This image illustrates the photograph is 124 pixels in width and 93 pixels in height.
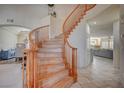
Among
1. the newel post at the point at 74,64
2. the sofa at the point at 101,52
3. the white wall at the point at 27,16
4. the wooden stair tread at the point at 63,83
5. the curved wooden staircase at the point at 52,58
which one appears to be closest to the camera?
the curved wooden staircase at the point at 52,58

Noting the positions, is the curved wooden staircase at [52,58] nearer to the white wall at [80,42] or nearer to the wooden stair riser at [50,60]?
the wooden stair riser at [50,60]

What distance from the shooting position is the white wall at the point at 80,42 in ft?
13.5

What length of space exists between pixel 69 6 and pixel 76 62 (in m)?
1.21

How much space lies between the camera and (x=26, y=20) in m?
4.30

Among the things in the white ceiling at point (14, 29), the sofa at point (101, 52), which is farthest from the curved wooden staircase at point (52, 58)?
the sofa at point (101, 52)

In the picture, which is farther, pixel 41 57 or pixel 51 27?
pixel 51 27

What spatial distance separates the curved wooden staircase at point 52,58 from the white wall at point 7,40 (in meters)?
0.33

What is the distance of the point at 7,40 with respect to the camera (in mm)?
3332

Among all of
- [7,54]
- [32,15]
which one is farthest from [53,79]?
[32,15]

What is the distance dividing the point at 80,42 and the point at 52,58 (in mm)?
1000
